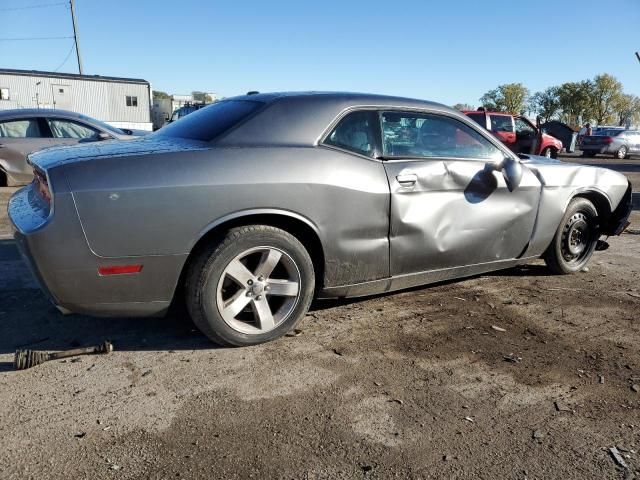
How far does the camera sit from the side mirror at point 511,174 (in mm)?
4012

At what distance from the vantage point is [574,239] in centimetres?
481

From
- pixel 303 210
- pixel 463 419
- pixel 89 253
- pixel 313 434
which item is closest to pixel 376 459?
pixel 313 434

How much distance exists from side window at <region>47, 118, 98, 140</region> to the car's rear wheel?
892 inches

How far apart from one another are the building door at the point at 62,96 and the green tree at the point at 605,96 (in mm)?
64315

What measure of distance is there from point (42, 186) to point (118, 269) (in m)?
0.71

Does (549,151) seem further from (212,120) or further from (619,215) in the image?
(212,120)

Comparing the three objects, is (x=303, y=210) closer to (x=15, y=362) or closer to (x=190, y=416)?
(x=190, y=416)

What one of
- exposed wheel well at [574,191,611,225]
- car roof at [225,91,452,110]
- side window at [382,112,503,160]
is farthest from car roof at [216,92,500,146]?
exposed wheel well at [574,191,611,225]

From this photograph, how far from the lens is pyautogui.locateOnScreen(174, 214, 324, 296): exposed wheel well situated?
9.92 feet

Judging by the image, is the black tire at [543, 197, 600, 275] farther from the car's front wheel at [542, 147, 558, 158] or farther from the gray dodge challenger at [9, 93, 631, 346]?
the car's front wheel at [542, 147, 558, 158]

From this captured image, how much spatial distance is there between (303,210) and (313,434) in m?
1.32

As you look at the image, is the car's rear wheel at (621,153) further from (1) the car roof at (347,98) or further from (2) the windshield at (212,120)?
(2) the windshield at (212,120)

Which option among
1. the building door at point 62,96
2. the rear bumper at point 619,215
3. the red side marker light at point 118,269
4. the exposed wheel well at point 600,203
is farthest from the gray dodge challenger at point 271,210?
the building door at point 62,96

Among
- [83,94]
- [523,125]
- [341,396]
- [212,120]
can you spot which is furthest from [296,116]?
[83,94]
